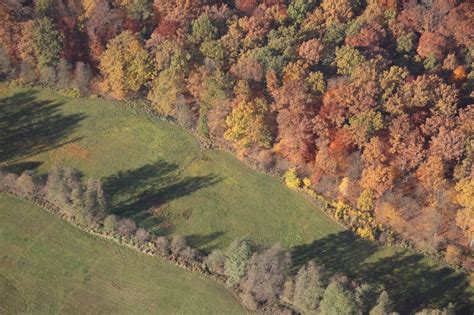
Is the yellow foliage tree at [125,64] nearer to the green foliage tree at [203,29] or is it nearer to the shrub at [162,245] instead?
the green foliage tree at [203,29]

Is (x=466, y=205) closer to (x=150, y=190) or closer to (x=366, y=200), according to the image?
(x=366, y=200)

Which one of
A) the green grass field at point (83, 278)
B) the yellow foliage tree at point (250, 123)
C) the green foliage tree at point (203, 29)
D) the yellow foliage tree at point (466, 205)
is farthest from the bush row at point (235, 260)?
the green foliage tree at point (203, 29)

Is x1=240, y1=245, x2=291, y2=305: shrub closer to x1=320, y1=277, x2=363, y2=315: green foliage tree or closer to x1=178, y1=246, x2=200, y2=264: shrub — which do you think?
x1=320, y1=277, x2=363, y2=315: green foliage tree

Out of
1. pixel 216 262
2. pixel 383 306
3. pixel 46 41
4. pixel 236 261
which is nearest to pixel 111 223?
pixel 216 262

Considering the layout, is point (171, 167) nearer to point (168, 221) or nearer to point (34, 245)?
point (168, 221)

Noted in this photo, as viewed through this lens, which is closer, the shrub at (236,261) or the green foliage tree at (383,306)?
the green foliage tree at (383,306)

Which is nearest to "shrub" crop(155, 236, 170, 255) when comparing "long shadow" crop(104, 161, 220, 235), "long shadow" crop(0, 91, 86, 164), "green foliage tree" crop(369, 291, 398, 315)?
"long shadow" crop(104, 161, 220, 235)

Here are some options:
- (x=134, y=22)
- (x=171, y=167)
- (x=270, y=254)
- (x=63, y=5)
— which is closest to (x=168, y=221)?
(x=171, y=167)
